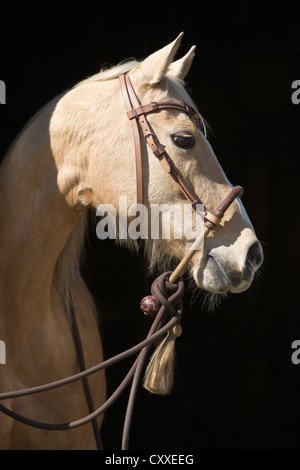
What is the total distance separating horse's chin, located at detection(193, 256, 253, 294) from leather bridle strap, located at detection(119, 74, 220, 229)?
0.12 m

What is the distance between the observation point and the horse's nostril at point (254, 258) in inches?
68.2

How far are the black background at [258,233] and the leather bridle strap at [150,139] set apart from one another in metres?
2.01

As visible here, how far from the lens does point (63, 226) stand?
6.40 ft

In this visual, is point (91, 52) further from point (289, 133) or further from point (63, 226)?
point (63, 226)

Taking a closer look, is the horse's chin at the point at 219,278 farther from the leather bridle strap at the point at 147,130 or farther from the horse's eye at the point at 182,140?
the horse's eye at the point at 182,140

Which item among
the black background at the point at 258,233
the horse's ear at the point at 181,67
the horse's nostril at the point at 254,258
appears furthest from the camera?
the black background at the point at 258,233

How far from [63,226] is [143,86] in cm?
50

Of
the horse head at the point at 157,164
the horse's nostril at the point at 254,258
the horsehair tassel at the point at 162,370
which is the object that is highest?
the horse head at the point at 157,164

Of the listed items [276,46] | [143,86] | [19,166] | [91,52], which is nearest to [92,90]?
[143,86]

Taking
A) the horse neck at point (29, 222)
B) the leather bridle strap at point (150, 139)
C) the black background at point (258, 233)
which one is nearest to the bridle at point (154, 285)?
the leather bridle strap at point (150, 139)

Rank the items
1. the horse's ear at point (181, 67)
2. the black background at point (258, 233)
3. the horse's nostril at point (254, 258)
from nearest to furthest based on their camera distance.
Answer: the horse's nostril at point (254, 258), the horse's ear at point (181, 67), the black background at point (258, 233)

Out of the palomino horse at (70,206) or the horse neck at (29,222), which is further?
the horse neck at (29,222)

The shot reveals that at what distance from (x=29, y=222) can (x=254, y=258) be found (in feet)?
2.30
